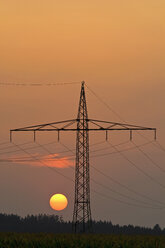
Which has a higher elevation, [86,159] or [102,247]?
[86,159]

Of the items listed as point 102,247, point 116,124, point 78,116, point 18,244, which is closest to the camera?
point 102,247

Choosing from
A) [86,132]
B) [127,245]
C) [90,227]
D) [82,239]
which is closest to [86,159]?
[86,132]

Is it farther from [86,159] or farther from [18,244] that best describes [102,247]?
[86,159]

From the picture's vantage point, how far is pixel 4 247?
1549 inches

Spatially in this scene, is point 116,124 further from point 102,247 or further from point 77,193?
point 102,247

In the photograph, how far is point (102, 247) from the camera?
38.2 m

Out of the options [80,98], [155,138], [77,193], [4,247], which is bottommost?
[4,247]

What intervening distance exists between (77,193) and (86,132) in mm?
5487

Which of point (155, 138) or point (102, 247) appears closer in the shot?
point (102, 247)

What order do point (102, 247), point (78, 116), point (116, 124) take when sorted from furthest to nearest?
point (78, 116), point (116, 124), point (102, 247)

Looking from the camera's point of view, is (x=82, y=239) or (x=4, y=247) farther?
(x=82, y=239)

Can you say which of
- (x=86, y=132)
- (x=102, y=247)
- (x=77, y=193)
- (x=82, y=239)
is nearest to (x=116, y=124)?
(x=86, y=132)

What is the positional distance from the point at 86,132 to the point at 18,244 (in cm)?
1813

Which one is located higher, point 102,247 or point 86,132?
point 86,132
